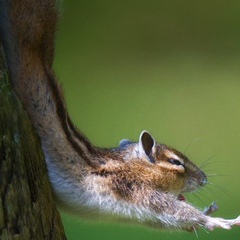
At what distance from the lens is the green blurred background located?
2750 mm

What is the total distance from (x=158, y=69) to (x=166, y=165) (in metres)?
0.89

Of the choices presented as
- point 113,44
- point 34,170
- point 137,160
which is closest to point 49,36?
point 34,170

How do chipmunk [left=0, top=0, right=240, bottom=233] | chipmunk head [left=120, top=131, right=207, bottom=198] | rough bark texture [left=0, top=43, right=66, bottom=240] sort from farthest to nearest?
chipmunk head [left=120, top=131, right=207, bottom=198] → chipmunk [left=0, top=0, right=240, bottom=233] → rough bark texture [left=0, top=43, right=66, bottom=240]

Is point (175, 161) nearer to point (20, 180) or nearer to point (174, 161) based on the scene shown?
point (174, 161)

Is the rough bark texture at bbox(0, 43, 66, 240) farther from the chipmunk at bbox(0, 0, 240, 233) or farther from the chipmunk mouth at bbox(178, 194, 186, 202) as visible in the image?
the chipmunk mouth at bbox(178, 194, 186, 202)

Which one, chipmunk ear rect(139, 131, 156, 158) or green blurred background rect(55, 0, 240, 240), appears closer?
chipmunk ear rect(139, 131, 156, 158)

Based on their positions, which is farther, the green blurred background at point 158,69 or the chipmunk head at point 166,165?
the green blurred background at point 158,69

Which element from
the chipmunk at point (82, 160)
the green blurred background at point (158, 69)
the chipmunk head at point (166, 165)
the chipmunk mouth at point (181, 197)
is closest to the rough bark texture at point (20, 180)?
the chipmunk at point (82, 160)

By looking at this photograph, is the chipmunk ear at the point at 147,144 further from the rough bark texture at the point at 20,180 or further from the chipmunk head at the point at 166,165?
the rough bark texture at the point at 20,180

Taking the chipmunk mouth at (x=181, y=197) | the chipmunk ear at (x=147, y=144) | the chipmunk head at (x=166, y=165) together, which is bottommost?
the chipmunk mouth at (x=181, y=197)

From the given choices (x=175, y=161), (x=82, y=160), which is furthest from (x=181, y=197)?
(x=82, y=160)

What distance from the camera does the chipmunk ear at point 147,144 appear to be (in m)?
1.94

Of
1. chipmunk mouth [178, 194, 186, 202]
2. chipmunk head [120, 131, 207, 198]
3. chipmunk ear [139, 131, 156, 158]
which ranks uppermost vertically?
chipmunk ear [139, 131, 156, 158]

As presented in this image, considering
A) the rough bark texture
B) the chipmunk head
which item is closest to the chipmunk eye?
the chipmunk head
